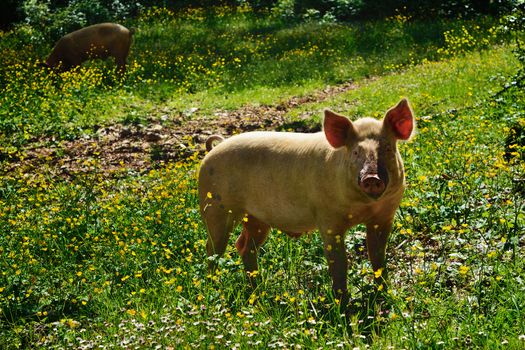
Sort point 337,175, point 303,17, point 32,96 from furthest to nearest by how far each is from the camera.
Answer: point 303,17
point 32,96
point 337,175

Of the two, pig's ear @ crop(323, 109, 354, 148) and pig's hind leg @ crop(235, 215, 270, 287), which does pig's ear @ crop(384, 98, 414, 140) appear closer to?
pig's ear @ crop(323, 109, 354, 148)

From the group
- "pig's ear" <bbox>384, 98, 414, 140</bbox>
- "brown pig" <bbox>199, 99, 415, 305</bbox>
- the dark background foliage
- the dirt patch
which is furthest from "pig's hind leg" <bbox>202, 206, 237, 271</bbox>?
the dark background foliage

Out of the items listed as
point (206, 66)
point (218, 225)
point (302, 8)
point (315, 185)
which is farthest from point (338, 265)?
point (302, 8)

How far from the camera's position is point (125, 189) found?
8508 mm

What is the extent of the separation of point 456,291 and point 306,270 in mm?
1229

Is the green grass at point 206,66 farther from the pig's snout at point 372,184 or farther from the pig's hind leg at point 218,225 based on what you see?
the pig's snout at point 372,184

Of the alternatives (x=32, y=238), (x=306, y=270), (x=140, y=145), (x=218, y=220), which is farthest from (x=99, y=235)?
(x=140, y=145)

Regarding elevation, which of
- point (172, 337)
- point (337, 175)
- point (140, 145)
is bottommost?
point (140, 145)

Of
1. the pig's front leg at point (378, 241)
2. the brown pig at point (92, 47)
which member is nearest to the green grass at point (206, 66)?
the brown pig at point (92, 47)

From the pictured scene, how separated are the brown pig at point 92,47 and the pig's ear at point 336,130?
12.6 meters

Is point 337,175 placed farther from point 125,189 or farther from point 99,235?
point 125,189

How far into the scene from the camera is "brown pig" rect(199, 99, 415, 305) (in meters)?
4.59

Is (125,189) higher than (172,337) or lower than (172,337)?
lower

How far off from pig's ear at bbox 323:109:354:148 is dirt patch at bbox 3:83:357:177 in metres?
4.55
